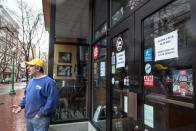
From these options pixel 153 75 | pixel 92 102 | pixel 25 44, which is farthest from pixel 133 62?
pixel 25 44

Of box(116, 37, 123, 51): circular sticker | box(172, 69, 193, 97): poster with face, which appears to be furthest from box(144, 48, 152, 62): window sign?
box(116, 37, 123, 51): circular sticker

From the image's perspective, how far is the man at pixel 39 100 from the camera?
331 cm

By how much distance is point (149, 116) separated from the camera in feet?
8.21

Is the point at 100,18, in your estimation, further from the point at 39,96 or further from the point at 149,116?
the point at 149,116

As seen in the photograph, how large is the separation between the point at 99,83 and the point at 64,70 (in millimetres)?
1271

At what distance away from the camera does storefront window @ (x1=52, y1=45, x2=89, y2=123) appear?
18.0 ft

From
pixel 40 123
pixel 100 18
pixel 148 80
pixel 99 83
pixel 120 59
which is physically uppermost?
pixel 100 18

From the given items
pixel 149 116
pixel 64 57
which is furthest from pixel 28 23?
pixel 149 116

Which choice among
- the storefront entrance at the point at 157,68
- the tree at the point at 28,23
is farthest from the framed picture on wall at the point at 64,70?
the tree at the point at 28,23

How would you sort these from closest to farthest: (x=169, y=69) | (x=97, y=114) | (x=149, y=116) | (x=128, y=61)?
(x=169, y=69) → (x=149, y=116) → (x=128, y=61) → (x=97, y=114)

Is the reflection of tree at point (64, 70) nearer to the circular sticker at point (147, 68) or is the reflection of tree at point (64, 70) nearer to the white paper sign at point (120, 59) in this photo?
the white paper sign at point (120, 59)

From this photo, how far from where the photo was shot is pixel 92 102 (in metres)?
5.38

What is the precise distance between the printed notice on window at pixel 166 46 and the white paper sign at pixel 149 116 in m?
0.60

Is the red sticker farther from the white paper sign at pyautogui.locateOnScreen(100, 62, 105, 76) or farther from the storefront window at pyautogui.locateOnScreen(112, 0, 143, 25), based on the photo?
the white paper sign at pyautogui.locateOnScreen(100, 62, 105, 76)
